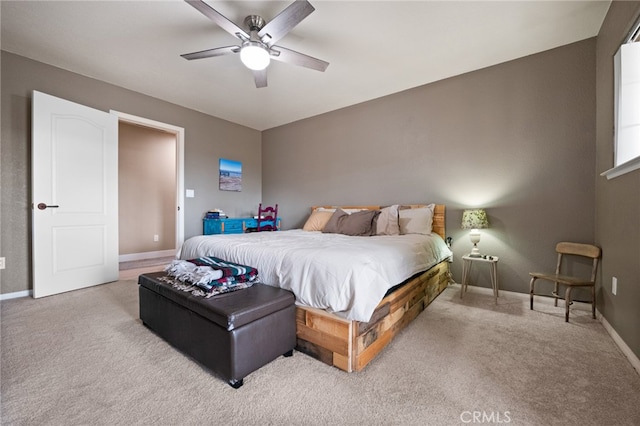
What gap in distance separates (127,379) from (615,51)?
4.11 m

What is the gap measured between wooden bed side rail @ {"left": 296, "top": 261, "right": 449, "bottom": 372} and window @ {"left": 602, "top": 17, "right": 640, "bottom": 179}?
1857 mm

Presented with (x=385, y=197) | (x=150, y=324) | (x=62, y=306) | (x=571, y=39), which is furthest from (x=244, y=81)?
(x=571, y=39)

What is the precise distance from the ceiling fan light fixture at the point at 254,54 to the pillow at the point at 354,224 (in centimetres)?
198

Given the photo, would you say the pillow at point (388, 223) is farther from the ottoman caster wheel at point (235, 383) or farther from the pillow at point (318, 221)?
the ottoman caster wheel at point (235, 383)

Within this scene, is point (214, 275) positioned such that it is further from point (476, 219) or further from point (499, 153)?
point (499, 153)

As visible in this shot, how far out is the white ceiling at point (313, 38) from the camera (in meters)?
2.18

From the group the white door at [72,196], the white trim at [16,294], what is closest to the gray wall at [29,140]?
the white trim at [16,294]

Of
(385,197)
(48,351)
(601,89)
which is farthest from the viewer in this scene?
(385,197)

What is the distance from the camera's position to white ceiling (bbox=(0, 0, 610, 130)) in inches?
85.8

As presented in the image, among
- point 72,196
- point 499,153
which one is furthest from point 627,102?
point 72,196

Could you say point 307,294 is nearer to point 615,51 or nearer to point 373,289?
point 373,289

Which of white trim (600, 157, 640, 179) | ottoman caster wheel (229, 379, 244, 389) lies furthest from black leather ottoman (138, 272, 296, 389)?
white trim (600, 157, 640, 179)

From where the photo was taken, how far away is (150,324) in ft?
6.64

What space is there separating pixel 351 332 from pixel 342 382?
265mm
